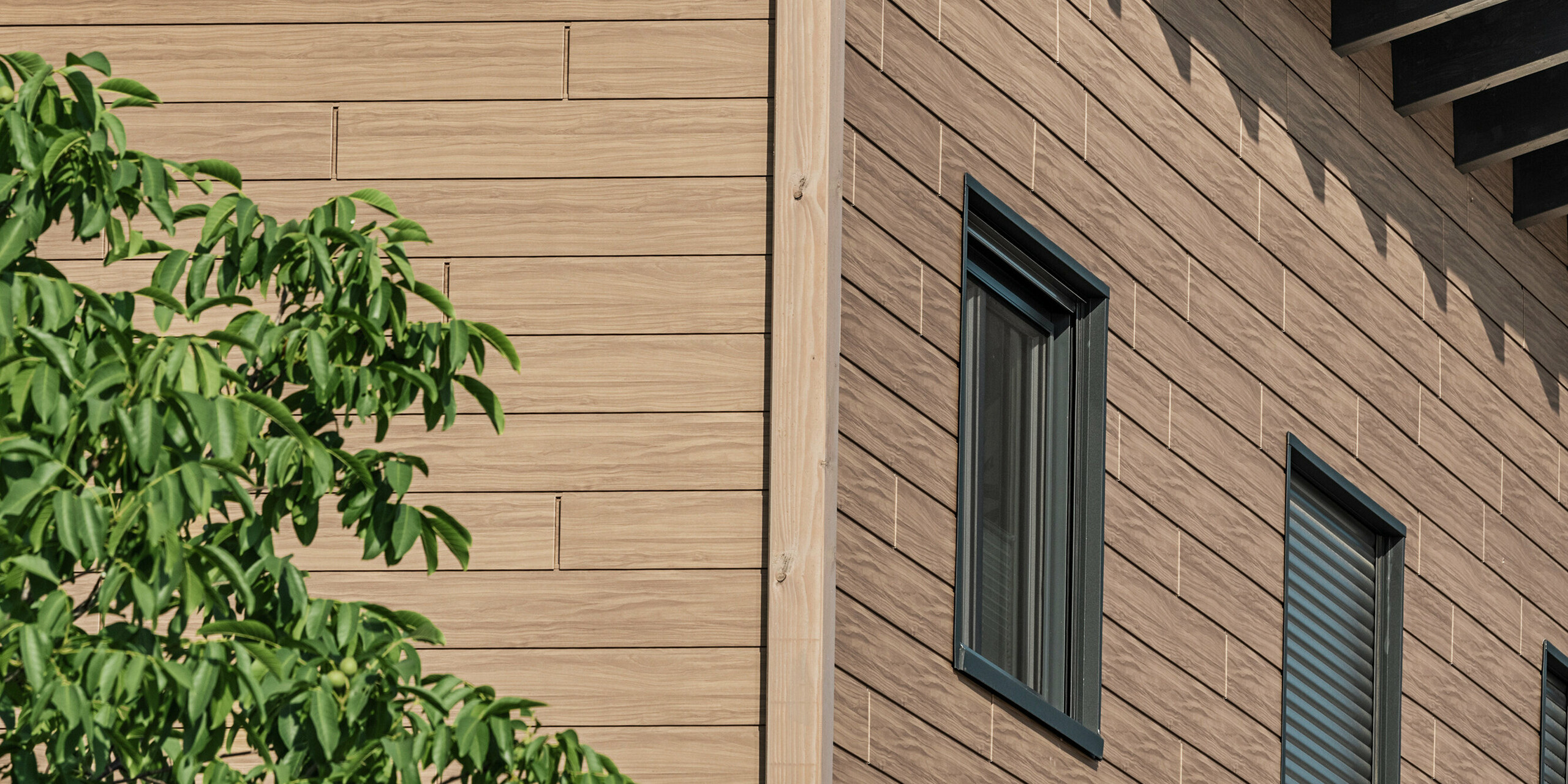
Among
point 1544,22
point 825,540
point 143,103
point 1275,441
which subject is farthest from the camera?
point 1544,22

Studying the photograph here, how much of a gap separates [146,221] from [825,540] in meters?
2.18

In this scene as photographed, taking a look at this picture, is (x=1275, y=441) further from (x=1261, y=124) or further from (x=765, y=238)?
(x=765, y=238)

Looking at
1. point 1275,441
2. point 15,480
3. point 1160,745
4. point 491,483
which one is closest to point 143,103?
point 15,480

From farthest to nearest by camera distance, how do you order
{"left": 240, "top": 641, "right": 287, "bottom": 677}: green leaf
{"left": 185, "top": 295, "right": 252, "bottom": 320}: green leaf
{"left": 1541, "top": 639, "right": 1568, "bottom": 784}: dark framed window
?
{"left": 1541, "top": 639, "right": 1568, "bottom": 784}: dark framed window
{"left": 185, "top": 295, "right": 252, "bottom": 320}: green leaf
{"left": 240, "top": 641, "right": 287, "bottom": 677}: green leaf

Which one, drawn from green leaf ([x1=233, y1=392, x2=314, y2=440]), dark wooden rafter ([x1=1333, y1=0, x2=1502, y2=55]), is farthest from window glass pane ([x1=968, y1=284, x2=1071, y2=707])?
green leaf ([x1=233, y1=392, x2=314, y2=440])

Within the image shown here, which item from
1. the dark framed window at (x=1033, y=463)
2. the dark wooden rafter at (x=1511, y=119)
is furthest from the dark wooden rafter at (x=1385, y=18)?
the dark framed window at (x=1033, y=463)

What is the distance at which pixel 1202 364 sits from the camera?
800 cm

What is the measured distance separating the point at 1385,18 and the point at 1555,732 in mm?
4020

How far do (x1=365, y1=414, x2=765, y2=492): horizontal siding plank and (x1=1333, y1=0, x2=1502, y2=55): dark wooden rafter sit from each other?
4.50 meters

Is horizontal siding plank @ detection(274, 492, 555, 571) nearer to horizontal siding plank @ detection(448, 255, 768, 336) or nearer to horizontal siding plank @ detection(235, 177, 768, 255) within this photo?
horizontal siding plank @ detection(448, 255, 768, 336)

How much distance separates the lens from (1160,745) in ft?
24.3

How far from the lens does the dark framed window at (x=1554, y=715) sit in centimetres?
1034

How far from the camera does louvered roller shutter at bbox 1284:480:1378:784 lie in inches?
343

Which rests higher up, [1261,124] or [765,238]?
[1261,124]
